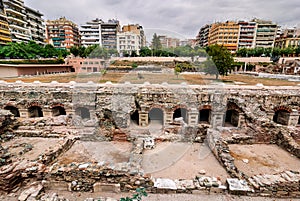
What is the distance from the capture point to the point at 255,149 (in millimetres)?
8867

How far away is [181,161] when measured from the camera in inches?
302

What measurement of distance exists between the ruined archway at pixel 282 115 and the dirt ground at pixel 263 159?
19.5ft

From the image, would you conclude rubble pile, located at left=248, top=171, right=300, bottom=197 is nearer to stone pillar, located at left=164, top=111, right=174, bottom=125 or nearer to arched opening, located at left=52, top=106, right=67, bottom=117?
stone pillar, located at left=164, top=111, right=174, bottom=125

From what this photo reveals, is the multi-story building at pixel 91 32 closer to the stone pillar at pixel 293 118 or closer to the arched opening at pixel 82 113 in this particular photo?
the arched opening at pixel 82 113

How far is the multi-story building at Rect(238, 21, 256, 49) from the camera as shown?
67688 mm

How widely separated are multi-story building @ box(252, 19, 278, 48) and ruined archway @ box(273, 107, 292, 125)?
Answer: 6962 cm

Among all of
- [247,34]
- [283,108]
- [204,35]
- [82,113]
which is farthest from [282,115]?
[204,35]

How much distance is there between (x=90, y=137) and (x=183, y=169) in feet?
17.6

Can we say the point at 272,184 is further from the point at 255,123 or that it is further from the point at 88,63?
the point at 88,63

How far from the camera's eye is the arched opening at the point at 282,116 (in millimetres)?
13436

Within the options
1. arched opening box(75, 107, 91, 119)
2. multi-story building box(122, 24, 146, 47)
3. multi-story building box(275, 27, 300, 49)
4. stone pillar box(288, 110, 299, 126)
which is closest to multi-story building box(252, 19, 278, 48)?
multi-story building box(275, 27, 300, 49)

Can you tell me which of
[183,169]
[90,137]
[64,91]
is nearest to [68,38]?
[64,91]

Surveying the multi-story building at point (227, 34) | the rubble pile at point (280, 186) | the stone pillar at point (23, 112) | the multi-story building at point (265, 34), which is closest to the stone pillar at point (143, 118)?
the rubble pile at point (280, 186)

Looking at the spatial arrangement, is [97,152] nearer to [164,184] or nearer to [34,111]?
[164,184]
